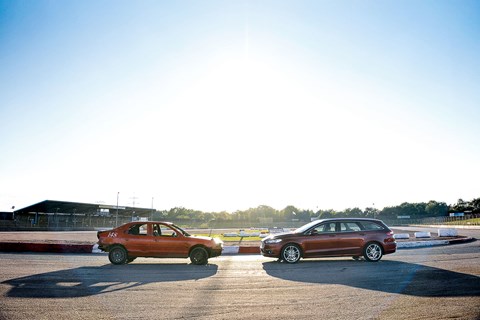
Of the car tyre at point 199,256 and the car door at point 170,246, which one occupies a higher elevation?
the car door at point 170,246

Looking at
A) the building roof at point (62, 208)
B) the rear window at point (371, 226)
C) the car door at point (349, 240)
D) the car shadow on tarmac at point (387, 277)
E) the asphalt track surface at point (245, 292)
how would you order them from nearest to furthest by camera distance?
the asphalt track surface at point (245, 292), the car shadow on tarmac at point (387, 277), the car door at point (349, 240), the rear window at point (371, 226), the building roof at point (62, 208)

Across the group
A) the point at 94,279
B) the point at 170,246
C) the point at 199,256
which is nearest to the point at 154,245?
the point at 170,246

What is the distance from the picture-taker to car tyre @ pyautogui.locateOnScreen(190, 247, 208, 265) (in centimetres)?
1288

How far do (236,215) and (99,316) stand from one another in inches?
5760

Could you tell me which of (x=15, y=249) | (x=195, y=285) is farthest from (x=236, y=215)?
(x=195, y=285)

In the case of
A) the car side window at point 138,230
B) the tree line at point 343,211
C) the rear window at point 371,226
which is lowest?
the tree line at point 343,211

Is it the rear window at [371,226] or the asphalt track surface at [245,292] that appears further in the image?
the rear window at [371,226]

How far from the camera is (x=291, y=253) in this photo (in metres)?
12.9

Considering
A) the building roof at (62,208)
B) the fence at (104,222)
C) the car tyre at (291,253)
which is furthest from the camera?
the fence at (104,222)

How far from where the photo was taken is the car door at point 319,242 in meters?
12.9

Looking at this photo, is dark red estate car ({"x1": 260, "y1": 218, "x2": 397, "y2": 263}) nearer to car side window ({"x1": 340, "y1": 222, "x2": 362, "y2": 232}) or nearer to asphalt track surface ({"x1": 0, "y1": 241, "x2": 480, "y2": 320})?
car side window ({"x1": 340, "y1": 222, "x2": 362, "y2": 232})

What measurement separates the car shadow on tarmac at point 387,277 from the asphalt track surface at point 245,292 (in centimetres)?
2

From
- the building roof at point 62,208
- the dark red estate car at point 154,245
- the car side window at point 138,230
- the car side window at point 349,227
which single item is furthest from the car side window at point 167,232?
the building roof at point 62,208

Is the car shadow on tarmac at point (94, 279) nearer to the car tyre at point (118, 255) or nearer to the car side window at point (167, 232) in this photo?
the car tyre at point (118, 255)
